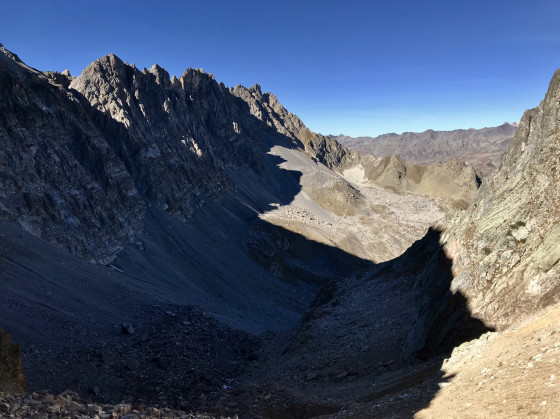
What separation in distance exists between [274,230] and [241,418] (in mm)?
63788

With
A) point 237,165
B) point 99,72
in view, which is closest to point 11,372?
point 99,72

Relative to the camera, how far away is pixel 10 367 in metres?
15.3

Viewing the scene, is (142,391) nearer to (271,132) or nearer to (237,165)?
(237,165)

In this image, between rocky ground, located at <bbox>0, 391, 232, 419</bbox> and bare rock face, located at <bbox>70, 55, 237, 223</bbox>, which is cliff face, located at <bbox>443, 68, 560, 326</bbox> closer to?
rocky ground, located at <bbox>0, 391, 232, 419</bbox>

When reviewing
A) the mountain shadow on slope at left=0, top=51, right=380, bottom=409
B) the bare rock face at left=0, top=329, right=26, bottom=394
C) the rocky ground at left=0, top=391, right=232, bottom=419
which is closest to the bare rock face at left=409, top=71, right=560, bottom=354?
the rocky ground at left=0, top=391, right=232, bottom=419

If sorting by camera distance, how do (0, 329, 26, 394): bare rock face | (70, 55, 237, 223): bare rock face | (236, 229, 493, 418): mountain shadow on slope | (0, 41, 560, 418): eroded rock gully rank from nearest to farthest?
(0, 329, 26, 394): bare rock face
(236, 229, 493, 418): mountain shadow on slope
(0, 41, 560, 418): eroded rock gully
(70, 55, 237, 223): bare rock face

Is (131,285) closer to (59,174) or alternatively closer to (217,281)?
(59,174)

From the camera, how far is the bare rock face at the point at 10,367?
14781 millimetres

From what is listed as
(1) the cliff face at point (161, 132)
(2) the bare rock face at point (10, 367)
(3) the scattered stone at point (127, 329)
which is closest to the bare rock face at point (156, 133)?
→ (1) the cliff face at point (161, 132)

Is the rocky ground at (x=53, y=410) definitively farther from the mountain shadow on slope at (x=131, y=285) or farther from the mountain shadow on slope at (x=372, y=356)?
the mountain shadow on slope at (x=131, y=285)

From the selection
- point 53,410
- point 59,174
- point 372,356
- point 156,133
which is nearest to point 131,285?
point 59,174

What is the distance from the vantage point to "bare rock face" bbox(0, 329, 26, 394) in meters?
14.8

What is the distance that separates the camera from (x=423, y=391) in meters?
13.3

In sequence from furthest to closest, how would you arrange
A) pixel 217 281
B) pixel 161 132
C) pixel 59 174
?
pixel 161 132, pixel 217 281, pixel 59 174
